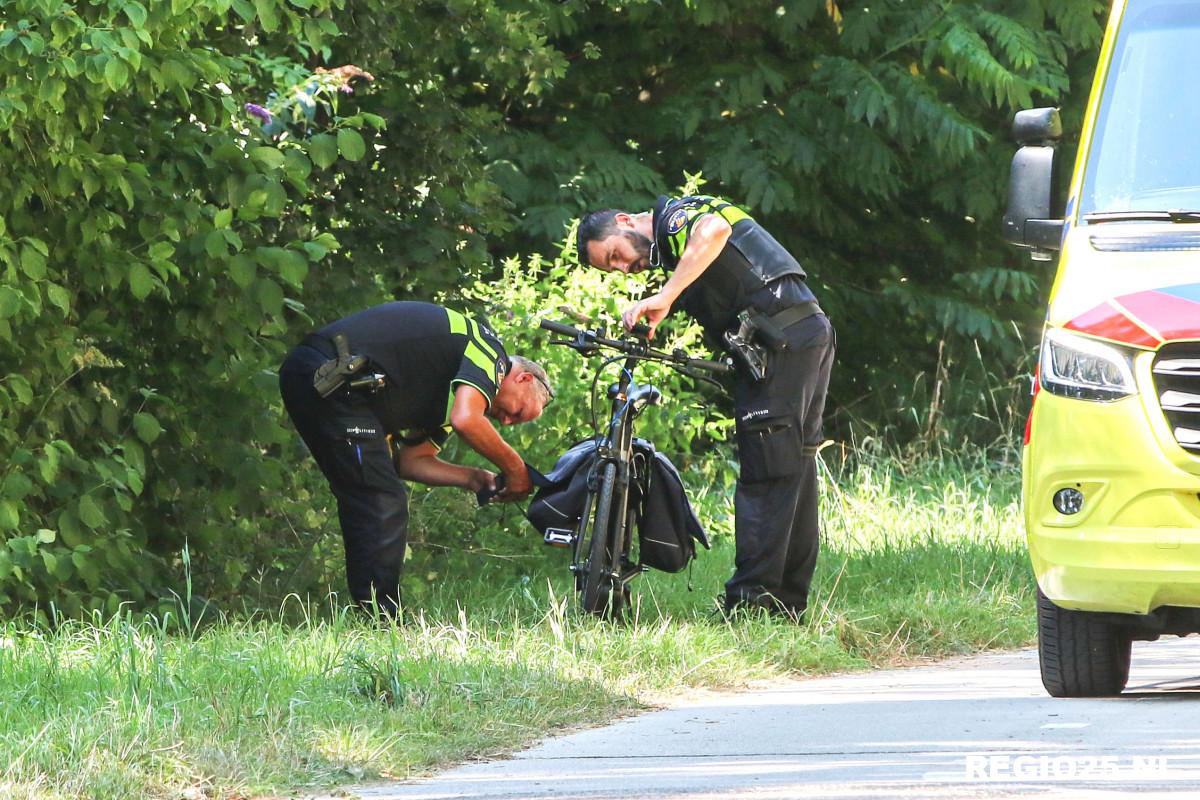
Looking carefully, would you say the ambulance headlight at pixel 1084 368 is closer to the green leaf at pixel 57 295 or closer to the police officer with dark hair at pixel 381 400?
the police officer with dark hair at pixel 381 400

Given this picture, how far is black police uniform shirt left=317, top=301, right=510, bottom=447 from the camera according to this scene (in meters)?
8.54

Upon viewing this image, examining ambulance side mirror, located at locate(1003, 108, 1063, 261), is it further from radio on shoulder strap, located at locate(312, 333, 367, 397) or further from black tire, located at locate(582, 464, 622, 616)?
radio on shoulder strap, located at locate(312, 333, 367, 397)

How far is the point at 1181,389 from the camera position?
240 inches

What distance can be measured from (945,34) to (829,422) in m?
3.71

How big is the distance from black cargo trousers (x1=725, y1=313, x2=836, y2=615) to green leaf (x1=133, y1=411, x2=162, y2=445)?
2.50 metres

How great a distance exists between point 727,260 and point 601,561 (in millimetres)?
1275

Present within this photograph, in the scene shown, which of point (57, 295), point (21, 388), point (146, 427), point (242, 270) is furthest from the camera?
point (146, 427)

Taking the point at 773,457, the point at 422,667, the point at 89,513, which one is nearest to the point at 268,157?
the point at 89,513

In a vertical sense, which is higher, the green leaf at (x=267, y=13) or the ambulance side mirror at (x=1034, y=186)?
the green leaf at (x=267, y=13)

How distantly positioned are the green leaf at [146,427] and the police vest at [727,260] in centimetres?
231

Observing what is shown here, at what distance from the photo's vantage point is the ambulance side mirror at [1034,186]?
23.5ft

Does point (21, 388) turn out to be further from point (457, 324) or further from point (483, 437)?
point (483, 437)

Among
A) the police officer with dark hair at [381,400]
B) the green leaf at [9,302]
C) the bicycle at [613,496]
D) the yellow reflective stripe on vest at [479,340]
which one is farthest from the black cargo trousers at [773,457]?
the green leaf at [9,302]

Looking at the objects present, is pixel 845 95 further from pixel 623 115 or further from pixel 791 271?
pixel 791 271
